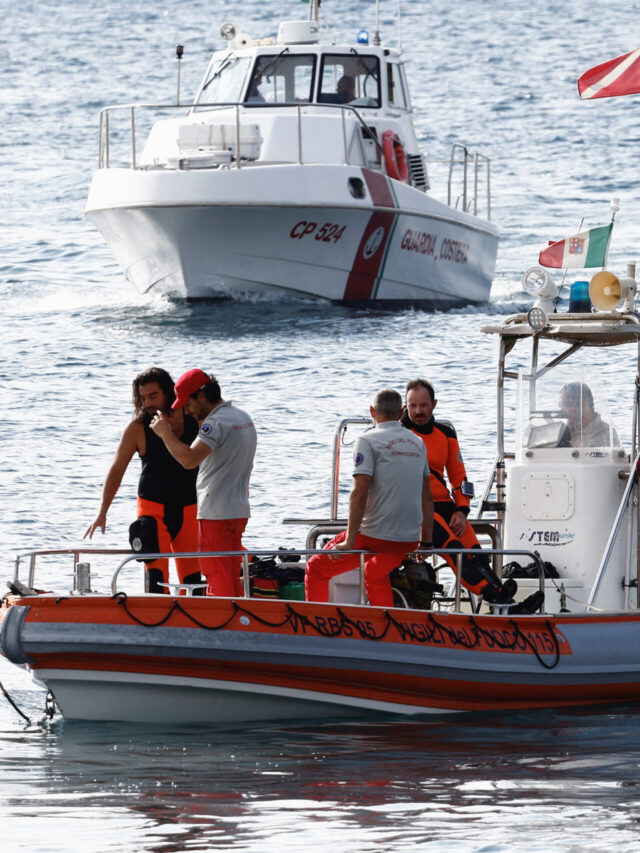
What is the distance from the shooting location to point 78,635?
7371 mm

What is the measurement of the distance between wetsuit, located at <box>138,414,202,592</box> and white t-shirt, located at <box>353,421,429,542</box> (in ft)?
3.03

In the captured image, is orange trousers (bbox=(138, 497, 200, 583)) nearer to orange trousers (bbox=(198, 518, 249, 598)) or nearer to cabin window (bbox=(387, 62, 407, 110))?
orange trousers (bbox=(198, 518, 249, 598))

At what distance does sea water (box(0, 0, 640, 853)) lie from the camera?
19.9 feet

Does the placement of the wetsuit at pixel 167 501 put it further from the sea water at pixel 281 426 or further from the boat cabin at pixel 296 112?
the boat cabin at pixel 296 112

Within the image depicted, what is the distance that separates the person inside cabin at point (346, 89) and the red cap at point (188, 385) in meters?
12.3

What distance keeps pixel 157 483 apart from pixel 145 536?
0.27 m

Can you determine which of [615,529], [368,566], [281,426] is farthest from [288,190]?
[368,566]

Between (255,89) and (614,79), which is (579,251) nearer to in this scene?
(614,79)

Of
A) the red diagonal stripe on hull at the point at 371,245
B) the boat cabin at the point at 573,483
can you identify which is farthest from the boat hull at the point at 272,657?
the red diagonal stripe on hull at the point at 371,245

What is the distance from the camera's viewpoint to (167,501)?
797cm

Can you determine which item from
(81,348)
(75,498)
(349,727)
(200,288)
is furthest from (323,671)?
(200,288)

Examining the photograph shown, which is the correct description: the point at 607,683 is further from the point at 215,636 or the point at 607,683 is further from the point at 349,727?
the point at 215,636

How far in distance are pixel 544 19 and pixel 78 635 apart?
1786 inches

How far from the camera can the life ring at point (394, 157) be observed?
1919 cm
